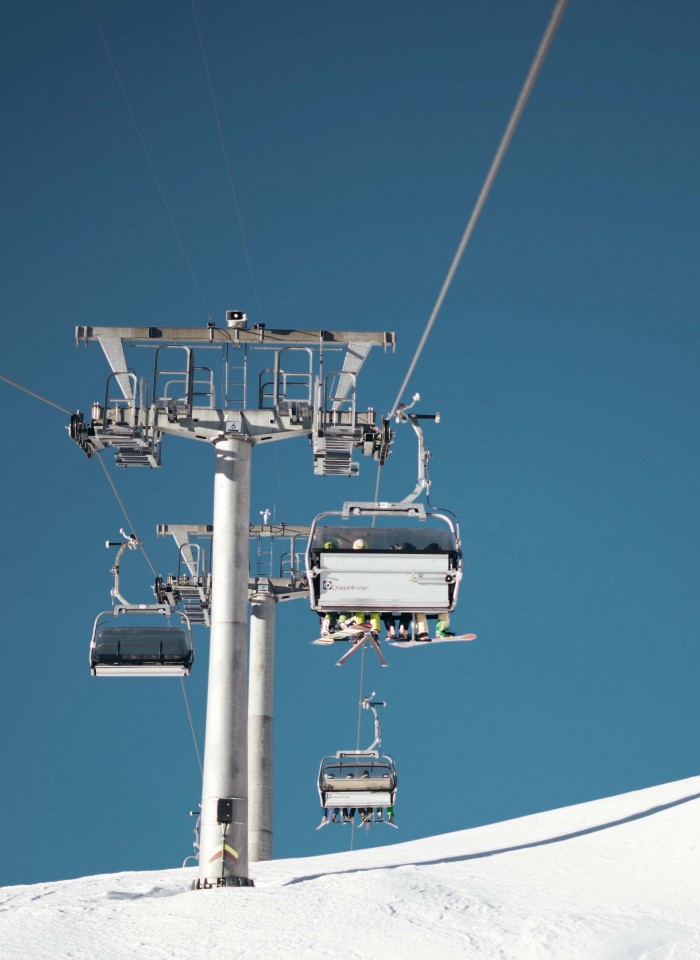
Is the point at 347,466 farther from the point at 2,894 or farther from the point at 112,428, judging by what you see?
the point at 2,894

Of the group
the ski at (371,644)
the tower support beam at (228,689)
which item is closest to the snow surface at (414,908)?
the tower support beam at (228,689)

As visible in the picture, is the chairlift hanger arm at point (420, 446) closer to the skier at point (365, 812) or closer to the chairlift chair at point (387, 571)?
the chairlift chair at point (387, 571)

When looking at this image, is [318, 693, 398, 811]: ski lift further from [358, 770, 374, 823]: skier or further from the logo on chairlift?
the logo on chairlift

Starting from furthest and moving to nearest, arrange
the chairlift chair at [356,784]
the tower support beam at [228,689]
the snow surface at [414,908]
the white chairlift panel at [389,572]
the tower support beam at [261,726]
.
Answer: the tower support beam at [261,726] → the chairlift chair at [356,784] → the tower support beam at [228,689] → the white chairlift panel at [389,572] → the snow surface at [414,908]

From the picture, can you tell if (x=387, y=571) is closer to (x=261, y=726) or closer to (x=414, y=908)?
(x=414, y=908)

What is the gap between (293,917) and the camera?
1866 cm

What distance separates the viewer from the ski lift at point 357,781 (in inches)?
1198

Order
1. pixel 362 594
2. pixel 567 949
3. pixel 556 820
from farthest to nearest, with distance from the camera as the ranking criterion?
pixel 556 820
pixel 362 594
pixel 567 949

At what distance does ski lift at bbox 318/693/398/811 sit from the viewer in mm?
30422

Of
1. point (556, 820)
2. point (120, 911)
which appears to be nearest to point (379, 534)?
point (120, 911)

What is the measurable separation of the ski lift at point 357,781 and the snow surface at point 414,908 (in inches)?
183

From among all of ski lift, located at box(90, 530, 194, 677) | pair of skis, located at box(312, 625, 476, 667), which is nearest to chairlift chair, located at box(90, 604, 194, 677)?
Result: ski lift, located at box(90, 530, 194, 677)

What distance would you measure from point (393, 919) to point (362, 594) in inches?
161

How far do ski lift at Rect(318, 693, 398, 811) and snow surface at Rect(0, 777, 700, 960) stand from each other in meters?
4.65
